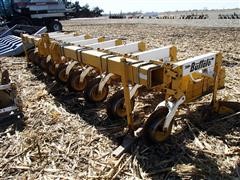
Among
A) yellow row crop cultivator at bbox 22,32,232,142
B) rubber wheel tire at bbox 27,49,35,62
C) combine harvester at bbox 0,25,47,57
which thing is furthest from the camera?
combine harvester at bbox 0,25,47,57

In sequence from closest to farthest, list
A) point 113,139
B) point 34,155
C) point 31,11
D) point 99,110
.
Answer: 1. point 34,155
2. point 113,139
3. point 99,110
4. point 31,11

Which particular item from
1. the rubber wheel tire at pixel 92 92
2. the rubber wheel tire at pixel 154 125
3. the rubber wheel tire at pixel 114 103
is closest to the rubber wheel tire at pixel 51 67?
the rubber wheel tire at pixel 92 92

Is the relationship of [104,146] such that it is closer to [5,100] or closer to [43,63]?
[5,100]

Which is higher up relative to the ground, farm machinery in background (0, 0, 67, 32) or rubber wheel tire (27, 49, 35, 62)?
farm machinery in background (0, 0, 67, 32)

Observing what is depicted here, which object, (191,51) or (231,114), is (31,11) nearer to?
(191,51)

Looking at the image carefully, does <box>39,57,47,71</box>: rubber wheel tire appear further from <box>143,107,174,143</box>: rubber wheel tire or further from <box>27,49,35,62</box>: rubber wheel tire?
<box>143,107,174,143</box>: rubber wheel tire

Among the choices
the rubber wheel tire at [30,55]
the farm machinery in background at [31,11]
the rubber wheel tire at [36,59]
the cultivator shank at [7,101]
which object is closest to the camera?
the cultivator shank at [7,101]

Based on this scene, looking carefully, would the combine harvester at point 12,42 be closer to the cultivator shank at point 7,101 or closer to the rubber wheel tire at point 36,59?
the rubber wheel tire at point 36,59

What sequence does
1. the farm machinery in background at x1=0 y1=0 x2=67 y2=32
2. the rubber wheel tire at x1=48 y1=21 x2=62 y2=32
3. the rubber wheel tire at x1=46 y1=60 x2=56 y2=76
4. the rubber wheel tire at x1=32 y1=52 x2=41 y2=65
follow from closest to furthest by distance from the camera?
the rubber wheel tire at x1=46 y1=60 x2=56 y2=76 < the rubber wheel tire at x1=32 y1=52 x2=41 y2=65 < the farm machinery in background at x1=0 y1=0 x2=67 y2=32 < the rubber wheel tire at x1=48 y1=21 x2=62 y2=32

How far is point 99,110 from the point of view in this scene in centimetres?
542

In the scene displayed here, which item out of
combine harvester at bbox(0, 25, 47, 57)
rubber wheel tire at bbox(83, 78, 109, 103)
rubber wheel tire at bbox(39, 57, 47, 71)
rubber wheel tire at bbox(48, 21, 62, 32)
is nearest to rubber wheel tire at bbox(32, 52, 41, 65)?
rubber wheel tire at bbox(39, 57, 47, 71)

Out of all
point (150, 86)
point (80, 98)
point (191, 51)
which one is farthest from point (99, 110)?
point (191, 51)

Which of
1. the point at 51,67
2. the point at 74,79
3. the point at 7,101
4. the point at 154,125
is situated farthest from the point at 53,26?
the point at 154,125

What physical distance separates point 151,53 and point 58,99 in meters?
A: 2.25
